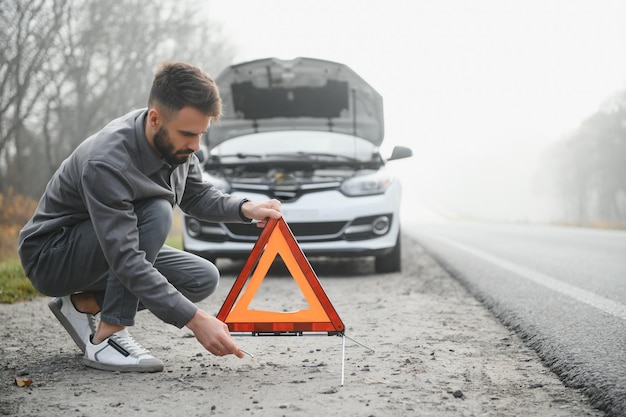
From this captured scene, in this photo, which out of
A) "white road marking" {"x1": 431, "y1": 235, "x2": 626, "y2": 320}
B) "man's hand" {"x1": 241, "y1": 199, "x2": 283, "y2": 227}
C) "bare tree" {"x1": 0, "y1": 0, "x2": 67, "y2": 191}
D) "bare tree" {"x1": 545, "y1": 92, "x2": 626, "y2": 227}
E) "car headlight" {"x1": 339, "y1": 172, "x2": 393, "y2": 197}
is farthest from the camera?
"bare tree" {"x1": 545, "y1": 92, "x2": 626, "y2": 227}

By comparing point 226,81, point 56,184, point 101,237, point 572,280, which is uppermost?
point 226,81

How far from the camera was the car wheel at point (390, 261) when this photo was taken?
660cm

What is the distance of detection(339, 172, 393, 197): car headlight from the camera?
6.34 metres

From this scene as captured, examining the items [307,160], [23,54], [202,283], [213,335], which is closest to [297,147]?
[307,160]

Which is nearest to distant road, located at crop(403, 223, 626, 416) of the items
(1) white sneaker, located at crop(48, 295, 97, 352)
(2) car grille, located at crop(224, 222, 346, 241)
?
(2) car grille, located at crop(224, 222, 346, 241)

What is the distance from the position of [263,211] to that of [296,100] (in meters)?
4.22

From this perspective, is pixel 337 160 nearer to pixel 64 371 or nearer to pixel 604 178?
pixel 64 371

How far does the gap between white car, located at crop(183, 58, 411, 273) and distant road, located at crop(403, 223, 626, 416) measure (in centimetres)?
113

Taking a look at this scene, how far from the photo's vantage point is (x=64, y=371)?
3.00 m

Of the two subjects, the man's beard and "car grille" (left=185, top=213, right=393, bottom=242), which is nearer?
the man's beard

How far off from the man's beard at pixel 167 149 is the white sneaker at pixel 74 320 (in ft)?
3.38

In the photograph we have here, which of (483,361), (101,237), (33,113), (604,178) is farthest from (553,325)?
(604,178)

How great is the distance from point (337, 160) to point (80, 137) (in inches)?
653

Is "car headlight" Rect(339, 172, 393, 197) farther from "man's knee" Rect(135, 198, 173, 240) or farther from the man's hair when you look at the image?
the man's hair
